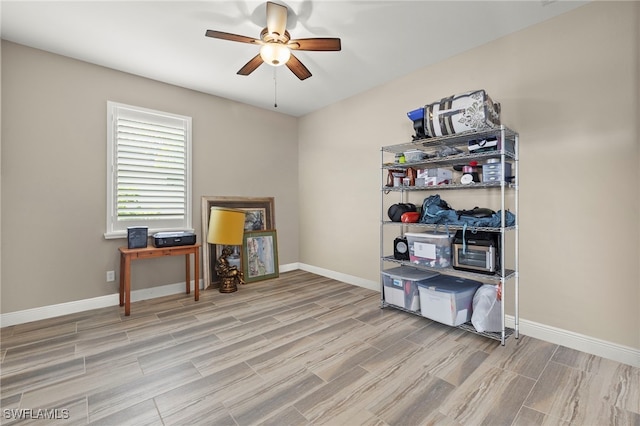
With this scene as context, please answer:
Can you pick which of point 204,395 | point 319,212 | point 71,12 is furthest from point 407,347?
point 71,12

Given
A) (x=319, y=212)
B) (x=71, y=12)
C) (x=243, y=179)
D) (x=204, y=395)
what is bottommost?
(x=204, y=395)

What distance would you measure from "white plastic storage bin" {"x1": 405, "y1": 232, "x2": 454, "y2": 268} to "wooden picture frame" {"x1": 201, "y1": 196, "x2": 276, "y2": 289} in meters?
2.50

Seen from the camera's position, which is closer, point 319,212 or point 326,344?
point 326,344

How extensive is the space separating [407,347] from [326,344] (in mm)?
670

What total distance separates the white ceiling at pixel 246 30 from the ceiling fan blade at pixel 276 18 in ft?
0.30

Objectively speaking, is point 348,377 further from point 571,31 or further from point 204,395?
point 571,31

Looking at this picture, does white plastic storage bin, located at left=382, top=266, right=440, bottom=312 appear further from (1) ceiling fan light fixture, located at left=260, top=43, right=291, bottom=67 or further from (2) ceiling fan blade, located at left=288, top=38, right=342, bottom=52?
(1) ceiling fan light fixture, located at left=260, top=43, right=291, bottom=67

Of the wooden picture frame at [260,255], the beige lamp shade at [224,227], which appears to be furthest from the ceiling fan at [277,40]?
the wooden picture frame at [260,255]

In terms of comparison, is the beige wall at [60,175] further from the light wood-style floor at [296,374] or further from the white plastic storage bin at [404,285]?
the white plastic storage bin at [404,285]

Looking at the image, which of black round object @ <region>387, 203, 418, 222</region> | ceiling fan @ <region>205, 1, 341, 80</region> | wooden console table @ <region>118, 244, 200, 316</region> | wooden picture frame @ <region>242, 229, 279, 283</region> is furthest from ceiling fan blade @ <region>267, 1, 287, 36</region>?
wooden picture frame @ <region>242, 229, 279, 283</region>

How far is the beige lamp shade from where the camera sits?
3.77 meters

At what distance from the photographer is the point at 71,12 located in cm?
240

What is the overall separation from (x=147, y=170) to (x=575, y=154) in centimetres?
440

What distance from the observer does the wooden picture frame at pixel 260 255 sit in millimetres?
4329
